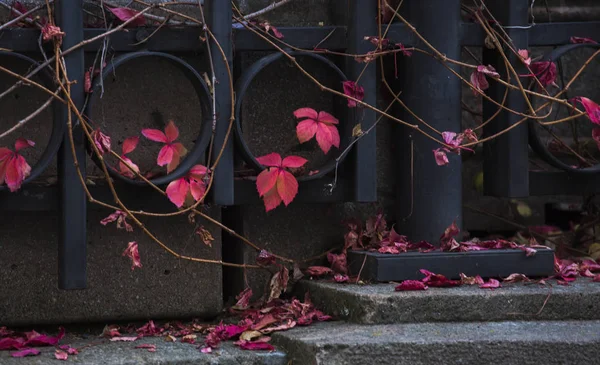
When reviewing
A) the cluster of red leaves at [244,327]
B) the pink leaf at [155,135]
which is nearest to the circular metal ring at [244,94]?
the pink leaf at [155,135]

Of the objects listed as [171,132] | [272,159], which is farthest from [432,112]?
[171,132]

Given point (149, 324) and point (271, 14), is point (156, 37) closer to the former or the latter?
point (271, 14)

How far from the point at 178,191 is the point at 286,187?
0.35 m

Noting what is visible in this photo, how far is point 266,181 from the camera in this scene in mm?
2770

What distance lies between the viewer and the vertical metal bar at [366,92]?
283 centimetres

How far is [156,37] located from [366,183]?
84 centimetres

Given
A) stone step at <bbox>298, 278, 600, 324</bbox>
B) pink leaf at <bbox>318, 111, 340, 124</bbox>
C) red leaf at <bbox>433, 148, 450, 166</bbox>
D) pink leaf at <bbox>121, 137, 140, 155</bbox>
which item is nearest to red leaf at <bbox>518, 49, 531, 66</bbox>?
red leaf at <bbox>433, 148, 450, 166</bbox>

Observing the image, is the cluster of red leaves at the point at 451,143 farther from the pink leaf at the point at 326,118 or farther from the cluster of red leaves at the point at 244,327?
the cluster of red leaves at the point at 244,327

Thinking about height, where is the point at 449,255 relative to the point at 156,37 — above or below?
below

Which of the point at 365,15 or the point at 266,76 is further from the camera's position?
the point at 266,76

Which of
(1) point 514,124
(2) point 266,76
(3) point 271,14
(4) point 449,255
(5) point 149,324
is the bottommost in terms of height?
(5) point 149,324

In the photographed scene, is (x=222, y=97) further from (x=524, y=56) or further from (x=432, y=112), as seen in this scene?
(x=524, y=56)

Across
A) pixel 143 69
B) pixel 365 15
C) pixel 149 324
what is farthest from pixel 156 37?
pixel 149 324

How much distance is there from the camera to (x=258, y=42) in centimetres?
284
